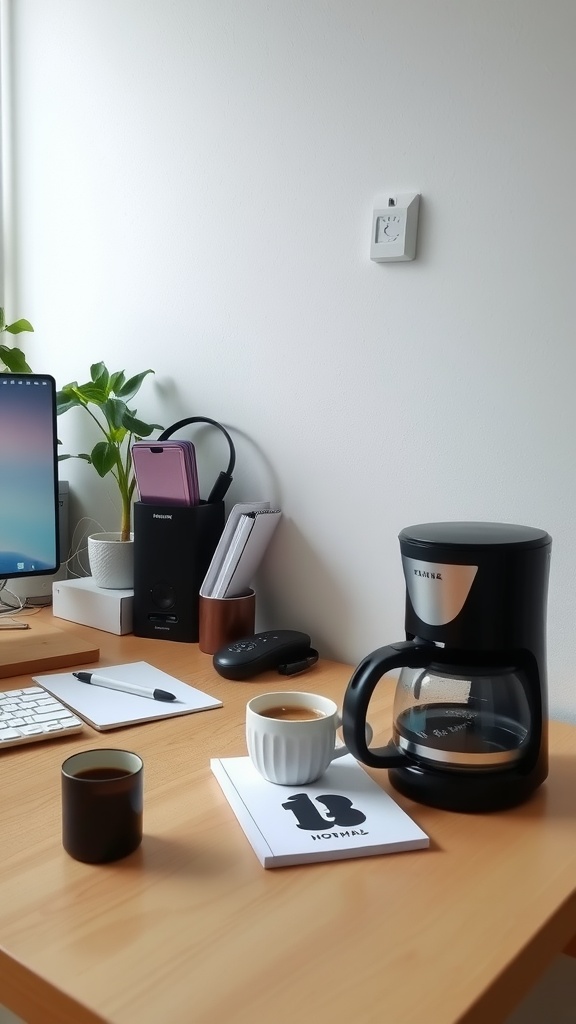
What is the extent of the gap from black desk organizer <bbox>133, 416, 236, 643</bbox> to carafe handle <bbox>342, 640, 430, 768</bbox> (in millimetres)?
588

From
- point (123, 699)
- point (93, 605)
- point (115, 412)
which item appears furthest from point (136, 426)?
→ point (123, 699)

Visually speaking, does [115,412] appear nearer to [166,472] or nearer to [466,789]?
[166,472]

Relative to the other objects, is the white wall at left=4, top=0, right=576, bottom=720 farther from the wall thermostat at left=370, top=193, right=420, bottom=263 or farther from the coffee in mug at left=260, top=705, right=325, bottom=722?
the coffee in mug at left=260, top=705, right=325, bottom=722

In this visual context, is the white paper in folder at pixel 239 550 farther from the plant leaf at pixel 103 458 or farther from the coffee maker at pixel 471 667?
the coffee maker at pixel 471 667

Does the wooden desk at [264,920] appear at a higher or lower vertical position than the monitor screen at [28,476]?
lower

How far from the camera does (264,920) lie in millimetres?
649

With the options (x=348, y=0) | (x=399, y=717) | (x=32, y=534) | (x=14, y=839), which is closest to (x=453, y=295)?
(x=348, y=0)

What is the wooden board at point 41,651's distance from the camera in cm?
121

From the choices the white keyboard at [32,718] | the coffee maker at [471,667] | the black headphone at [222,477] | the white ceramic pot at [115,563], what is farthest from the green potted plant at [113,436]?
the coffee maker at [471,667]

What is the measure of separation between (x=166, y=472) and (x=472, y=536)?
2.18ft

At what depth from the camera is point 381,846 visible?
0.75 m

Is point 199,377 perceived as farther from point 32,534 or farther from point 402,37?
point 402,37

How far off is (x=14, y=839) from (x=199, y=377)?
919 millimetres

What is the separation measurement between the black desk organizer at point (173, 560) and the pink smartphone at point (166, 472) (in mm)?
23
